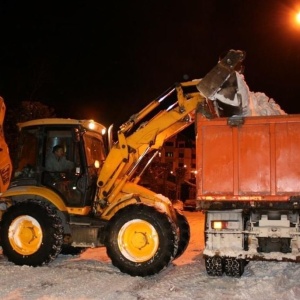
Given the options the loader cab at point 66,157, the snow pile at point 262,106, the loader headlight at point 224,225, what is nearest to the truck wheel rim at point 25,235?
the loader cab at point 66,157

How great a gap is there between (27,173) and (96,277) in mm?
2660

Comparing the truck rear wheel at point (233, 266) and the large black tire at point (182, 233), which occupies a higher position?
the large black tire at point (182, 233)

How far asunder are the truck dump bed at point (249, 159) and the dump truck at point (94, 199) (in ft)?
2.29

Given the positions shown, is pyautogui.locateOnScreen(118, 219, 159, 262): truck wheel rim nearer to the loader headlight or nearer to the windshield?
the loader headlight

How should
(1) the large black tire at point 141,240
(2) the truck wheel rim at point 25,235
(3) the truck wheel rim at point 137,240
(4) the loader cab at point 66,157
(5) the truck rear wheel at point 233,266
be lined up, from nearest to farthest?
1. (5) the truck rear wheel at point 233,266
2. (1) the large black tire at point 141,240
3. (3) the truck wheel rim at point 137,240
4. (2) the truck wheel rim at point 25,235
5. (4) the loader cab at point 66,157

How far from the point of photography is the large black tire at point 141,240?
324 inches

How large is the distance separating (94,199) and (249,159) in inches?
124

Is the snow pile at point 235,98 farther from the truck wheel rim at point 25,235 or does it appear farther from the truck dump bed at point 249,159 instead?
the truck wheel rim at point 25,235

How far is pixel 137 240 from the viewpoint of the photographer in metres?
8.48

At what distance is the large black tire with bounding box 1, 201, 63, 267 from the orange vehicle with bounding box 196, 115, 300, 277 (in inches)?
108

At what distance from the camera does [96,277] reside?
801 cm

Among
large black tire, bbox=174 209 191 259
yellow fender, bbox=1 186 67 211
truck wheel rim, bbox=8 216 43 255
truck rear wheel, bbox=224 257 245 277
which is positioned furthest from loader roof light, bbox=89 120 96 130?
truck rear wheel, bbox=224 257 245 277

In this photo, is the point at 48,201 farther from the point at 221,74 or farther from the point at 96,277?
the point at 221,74

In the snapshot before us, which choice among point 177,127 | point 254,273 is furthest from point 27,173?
point 254,273
